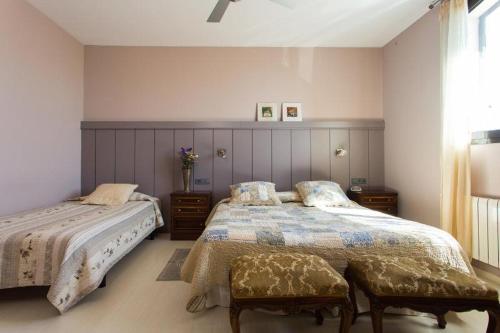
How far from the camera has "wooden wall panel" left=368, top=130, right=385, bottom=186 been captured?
3.83 meters

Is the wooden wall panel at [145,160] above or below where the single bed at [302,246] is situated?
above

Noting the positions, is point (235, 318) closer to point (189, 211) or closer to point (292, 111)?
point (189, 211)

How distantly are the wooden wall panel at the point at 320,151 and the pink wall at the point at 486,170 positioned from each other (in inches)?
66.8

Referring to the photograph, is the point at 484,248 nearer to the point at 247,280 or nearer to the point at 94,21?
the point at 247,280

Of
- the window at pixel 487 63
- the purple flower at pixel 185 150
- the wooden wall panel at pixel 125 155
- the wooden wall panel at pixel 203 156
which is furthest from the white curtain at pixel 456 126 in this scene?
the wooden wall panel at pixel 125 155

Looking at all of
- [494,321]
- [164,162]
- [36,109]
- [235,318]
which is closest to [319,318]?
[235,318]

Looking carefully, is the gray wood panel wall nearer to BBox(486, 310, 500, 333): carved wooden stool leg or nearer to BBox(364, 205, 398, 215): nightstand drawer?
BBox(364, 205, 398, 215): nightstand drawer

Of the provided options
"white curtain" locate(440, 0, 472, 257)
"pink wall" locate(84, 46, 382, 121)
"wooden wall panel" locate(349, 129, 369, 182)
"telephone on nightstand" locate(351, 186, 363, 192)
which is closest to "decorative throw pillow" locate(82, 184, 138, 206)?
"pink wall" locate(84, 46, 382, 121)

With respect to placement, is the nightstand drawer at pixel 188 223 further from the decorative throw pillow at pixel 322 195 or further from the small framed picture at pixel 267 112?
the small framed picture at pixel 267 112

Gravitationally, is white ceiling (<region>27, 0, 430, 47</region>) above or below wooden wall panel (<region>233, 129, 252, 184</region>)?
above

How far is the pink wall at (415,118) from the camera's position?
284 cm

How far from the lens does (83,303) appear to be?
76.7 inches

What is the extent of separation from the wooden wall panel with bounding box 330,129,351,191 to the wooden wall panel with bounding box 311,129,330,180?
7cm

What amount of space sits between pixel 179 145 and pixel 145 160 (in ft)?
1.86
